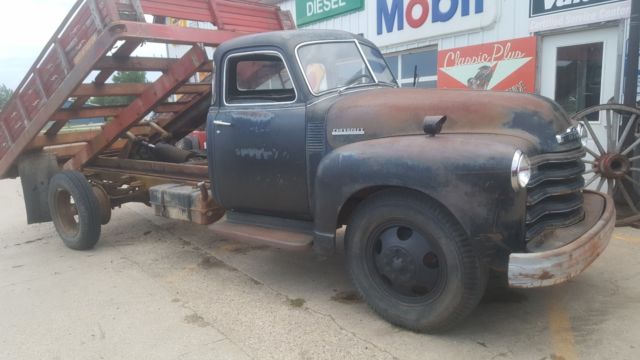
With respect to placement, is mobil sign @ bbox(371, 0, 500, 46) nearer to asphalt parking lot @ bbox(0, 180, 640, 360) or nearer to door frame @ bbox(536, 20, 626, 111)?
door frame @ bbox(536, 20, 626, 111)

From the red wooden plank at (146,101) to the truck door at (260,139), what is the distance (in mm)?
814

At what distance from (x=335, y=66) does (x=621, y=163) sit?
139 inches

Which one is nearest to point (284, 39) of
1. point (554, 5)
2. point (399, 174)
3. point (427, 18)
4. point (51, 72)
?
point (399, 174)

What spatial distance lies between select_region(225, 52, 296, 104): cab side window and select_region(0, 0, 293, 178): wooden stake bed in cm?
74

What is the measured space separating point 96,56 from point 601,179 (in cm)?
543

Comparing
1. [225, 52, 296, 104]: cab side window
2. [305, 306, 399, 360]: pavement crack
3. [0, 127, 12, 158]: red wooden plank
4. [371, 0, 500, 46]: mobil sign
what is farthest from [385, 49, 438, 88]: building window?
[0, 127, 12, 158]: red wooden plank

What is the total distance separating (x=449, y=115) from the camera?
3398 mm

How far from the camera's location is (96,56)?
479cm

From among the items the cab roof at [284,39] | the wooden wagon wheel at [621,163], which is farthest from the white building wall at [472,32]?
the cab roof at [284,39]

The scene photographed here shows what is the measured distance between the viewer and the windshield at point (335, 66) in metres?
4.06

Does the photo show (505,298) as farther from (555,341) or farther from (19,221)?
(19,221)

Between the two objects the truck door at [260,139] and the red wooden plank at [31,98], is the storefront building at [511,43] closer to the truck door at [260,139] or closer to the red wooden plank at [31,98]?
the truck door at [260,139]

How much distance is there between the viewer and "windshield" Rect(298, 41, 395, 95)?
160 inches

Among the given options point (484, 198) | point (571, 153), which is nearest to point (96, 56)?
point (484, 198)
